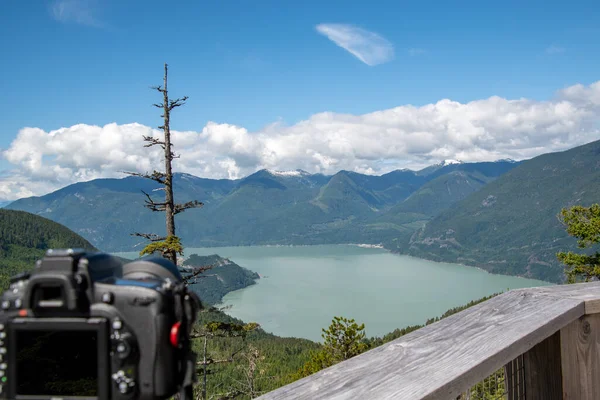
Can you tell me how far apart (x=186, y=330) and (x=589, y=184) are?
213m

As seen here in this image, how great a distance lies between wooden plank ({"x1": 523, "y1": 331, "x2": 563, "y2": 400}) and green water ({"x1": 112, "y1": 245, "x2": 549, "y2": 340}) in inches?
2667

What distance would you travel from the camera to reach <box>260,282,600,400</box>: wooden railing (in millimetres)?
961

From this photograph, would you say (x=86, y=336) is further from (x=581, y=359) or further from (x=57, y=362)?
(x=581, y=359)

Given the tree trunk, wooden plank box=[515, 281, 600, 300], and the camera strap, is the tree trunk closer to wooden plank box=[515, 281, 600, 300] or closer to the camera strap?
wooden plank box=[515, 281, 600, 300]

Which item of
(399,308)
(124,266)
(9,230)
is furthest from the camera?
(9,230)

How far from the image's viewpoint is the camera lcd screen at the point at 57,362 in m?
0.66

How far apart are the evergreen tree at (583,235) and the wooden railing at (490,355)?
47.0ft

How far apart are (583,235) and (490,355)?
619 inches

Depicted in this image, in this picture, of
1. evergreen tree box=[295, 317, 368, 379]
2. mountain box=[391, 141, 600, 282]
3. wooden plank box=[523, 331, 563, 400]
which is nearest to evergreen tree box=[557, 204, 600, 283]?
evergreen tree box=[295, 317, 368, 379]

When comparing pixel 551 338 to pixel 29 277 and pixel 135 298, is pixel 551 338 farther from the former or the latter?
pixel 29 277

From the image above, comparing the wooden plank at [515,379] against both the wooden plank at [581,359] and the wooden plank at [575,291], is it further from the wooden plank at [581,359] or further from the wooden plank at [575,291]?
the wooden plank at [575,291]

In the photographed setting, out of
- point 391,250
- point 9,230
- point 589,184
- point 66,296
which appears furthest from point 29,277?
point 589,184

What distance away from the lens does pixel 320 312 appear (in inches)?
3241

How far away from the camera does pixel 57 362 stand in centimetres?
68
